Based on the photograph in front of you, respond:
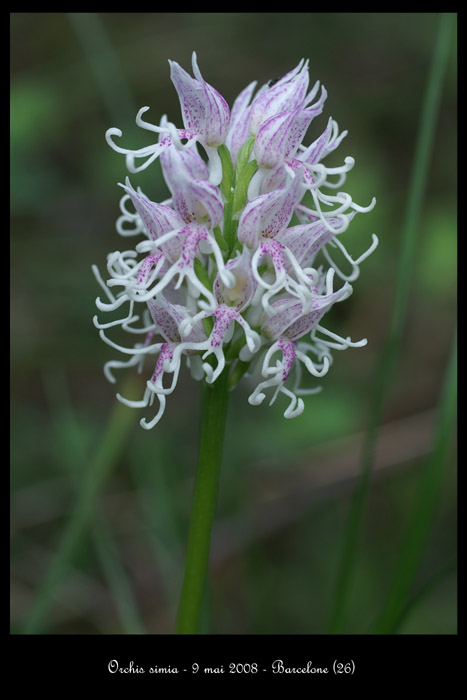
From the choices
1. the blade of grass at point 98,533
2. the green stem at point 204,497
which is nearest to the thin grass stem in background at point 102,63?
the blade of grass at point 98,533

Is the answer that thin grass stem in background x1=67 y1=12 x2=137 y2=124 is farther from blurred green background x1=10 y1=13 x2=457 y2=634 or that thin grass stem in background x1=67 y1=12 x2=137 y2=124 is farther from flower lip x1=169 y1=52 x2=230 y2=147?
flower lip x1=169 y1=52 x2=230 y2=147

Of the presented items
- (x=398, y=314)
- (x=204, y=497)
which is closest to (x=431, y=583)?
(x=204, y=497)

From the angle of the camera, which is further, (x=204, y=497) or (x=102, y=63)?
(x=102, y=63)

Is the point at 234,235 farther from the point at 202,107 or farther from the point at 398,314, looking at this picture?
the point at 398,314

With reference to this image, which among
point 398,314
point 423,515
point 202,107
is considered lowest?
point 423,515

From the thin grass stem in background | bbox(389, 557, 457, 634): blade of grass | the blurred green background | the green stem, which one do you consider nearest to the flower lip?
the green stem
